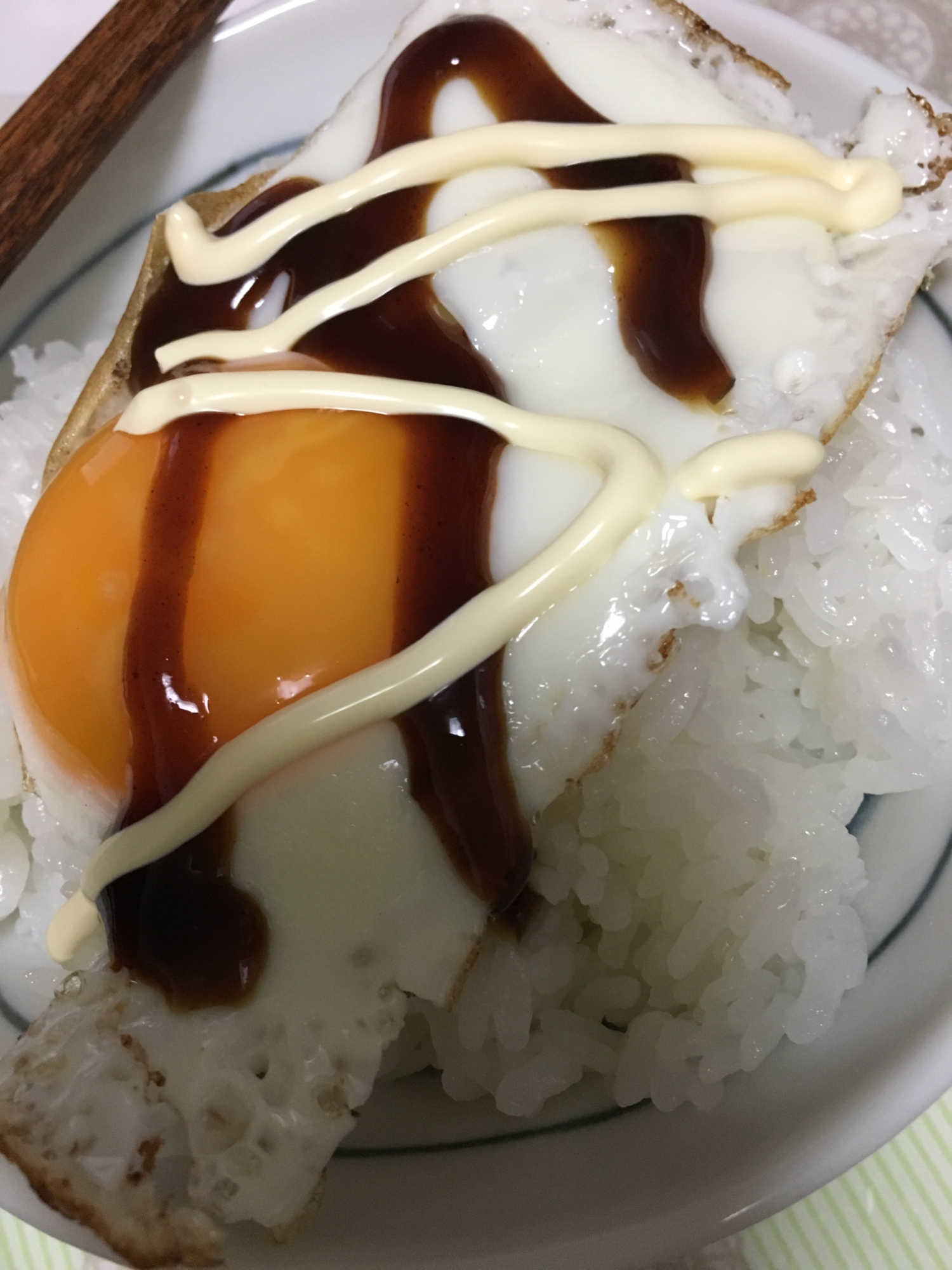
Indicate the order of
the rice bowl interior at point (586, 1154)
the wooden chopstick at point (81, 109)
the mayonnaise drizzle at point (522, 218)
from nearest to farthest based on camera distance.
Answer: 1. the rice bowl interior at point (586, 1154)
2. the mayonnaise drizzle at point (522, 218)
3. the wooden chopstick at point (81, 109)

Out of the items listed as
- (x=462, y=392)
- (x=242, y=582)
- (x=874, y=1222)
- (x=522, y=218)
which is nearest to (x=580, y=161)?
(x=522, y=218)

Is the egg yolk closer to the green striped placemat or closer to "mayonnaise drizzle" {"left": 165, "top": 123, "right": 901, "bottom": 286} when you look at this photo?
"mayonnaise drizzle" {"left": 165, "top": 123, "right": 901, "bottom": 286}

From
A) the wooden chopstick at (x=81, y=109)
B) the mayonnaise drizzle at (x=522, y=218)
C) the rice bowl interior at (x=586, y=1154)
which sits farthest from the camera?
the wooden chopstick at (x=81, y=109)

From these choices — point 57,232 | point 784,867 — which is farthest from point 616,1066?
point 57,232

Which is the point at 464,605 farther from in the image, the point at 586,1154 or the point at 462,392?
the point at 586,1154

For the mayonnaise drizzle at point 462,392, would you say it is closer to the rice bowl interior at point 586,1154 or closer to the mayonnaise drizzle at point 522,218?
the mayonnaise drizzle at point 522,218

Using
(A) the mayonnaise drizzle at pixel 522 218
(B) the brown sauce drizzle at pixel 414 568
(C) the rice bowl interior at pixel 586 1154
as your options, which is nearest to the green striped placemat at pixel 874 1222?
(C) the rice bowl interior at pixel 586 1154

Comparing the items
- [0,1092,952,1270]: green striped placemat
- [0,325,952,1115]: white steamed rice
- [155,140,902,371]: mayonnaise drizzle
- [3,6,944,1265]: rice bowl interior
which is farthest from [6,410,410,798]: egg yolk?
[0,1092,952,1270]: green striped placemat

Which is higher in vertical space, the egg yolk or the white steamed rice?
the egg yolk
